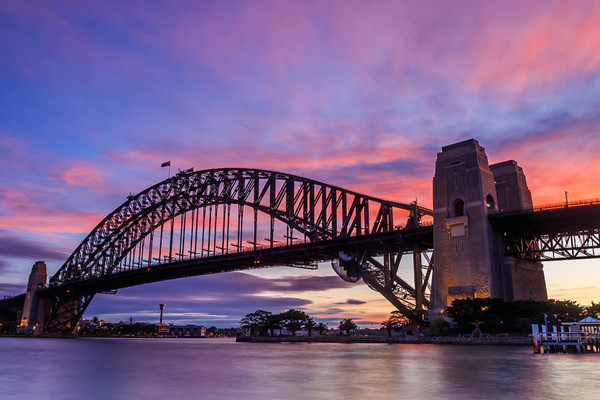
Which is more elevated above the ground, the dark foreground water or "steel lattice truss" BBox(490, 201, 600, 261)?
"steel lattice truss" BBox(490, 201, 600, 261)

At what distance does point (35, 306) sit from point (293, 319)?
6411 cm

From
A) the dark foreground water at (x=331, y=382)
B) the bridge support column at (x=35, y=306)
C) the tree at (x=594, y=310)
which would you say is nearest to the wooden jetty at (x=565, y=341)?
the dark foreground water at (x=331, y=382)

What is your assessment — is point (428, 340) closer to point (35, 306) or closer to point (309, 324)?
point (309, 324)

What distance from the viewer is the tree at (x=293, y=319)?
108m

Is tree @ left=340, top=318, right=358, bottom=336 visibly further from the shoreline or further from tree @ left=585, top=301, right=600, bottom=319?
tree @ left=585, top=301, right=600, bottom=319

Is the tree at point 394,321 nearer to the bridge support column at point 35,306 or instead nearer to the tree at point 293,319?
the tree at point 293,319

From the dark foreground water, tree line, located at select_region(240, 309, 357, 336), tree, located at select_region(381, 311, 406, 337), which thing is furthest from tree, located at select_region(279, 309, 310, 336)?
the dark foreground water

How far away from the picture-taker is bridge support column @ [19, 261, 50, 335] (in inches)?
4966

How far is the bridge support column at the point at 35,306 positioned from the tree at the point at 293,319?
59339 mm

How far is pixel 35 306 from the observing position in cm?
12794

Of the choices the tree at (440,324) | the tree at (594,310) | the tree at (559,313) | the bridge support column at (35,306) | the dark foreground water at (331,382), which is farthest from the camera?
the bridge support column at (35,306)

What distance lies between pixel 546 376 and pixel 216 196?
86.1m

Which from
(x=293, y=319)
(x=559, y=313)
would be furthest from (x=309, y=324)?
(x=559, y=313)

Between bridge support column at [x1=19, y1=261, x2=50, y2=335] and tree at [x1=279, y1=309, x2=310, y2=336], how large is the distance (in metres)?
59.3
